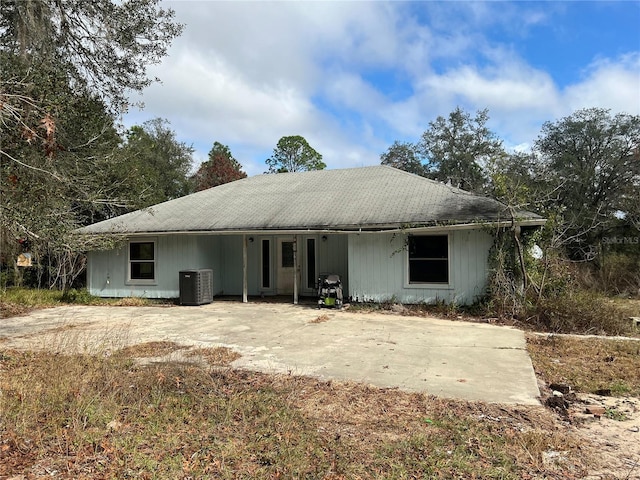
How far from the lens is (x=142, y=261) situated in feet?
50.0

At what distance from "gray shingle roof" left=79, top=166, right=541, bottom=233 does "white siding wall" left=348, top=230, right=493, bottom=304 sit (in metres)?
0.66

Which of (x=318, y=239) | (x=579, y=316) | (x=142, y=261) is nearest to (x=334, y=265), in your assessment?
(x=318, y=239)

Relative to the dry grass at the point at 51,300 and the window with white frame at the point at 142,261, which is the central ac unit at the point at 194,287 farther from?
the window with white frame at the point at 142,261

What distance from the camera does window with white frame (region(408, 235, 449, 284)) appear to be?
1195 cm

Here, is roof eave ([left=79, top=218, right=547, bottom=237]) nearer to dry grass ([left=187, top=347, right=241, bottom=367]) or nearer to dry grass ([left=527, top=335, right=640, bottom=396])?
dry grass ([left=527, top=335, right=640, bottom=396])

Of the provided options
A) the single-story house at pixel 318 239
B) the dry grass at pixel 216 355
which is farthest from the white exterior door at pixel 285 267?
the dry grass at pixel 216 355

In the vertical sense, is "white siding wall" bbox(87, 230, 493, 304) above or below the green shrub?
above

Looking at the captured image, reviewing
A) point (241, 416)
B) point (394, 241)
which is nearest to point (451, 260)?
point (394, 241)

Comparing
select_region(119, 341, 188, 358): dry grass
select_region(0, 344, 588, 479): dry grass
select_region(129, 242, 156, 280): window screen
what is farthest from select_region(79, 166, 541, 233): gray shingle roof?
select_region(0, 344, 588, 479): dry grass

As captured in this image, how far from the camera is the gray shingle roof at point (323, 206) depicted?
1184 centimetres

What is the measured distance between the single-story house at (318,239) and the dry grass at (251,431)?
707 cm

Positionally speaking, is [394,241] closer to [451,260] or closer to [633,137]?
[451,260]

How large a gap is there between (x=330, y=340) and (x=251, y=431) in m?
4.38

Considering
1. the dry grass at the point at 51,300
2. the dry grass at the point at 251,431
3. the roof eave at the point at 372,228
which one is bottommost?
the dry grass at the point at 251,431
